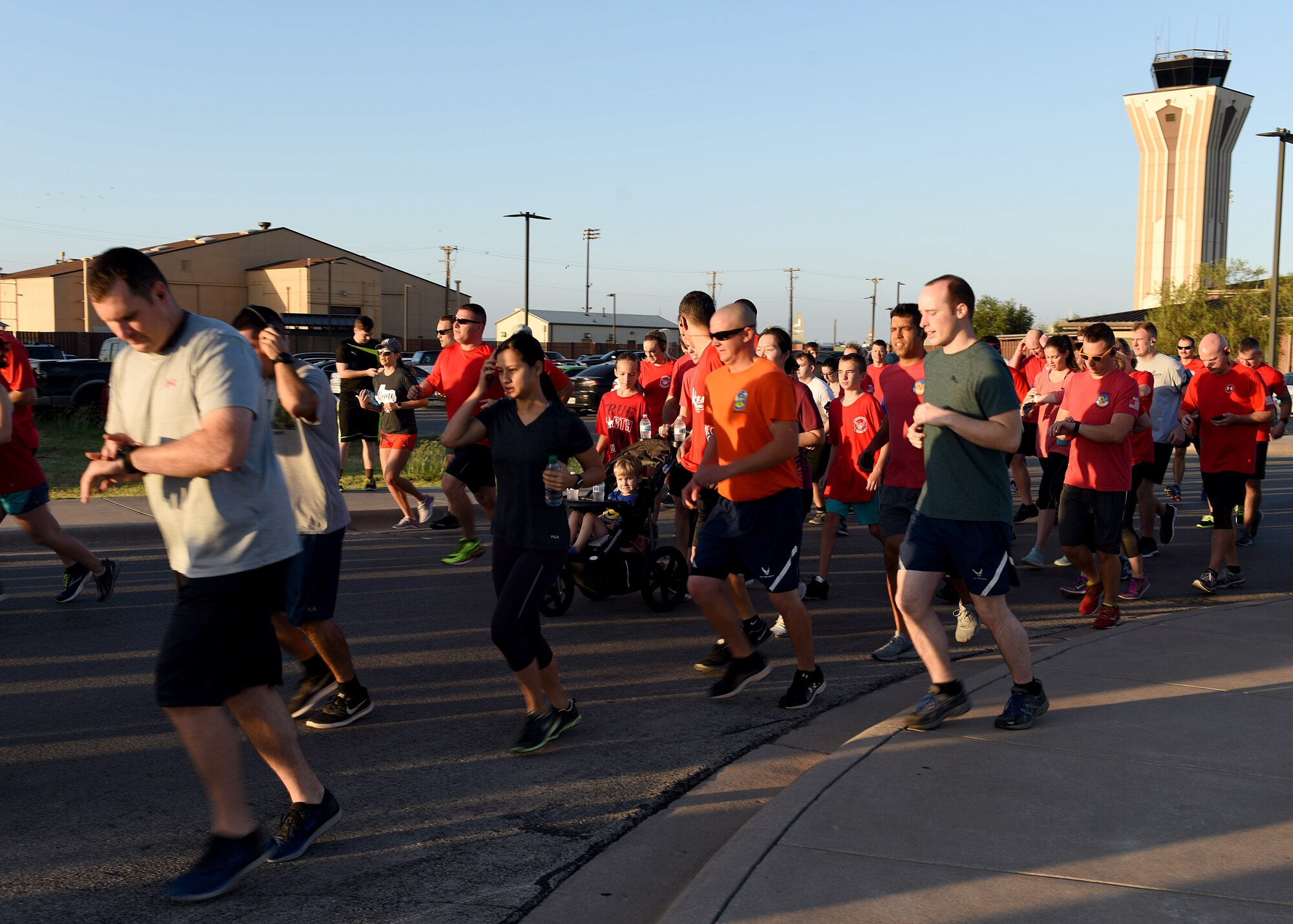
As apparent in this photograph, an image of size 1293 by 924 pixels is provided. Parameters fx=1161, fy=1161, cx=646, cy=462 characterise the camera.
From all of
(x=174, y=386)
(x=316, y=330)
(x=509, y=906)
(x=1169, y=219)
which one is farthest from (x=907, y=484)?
(x=1169, y=219)

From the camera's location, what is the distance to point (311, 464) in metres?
5.36

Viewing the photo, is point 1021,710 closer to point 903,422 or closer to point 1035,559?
point 903,422

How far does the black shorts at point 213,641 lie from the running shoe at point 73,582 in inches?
192

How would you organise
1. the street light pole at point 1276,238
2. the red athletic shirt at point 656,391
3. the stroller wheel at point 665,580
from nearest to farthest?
the stroller wheel at point 665,580
the red athletic shirt at point 656,391
the street light pole at point 1276,238

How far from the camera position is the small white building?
341ft

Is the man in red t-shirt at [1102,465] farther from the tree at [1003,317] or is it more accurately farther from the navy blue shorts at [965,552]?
the tree at [1003,317]

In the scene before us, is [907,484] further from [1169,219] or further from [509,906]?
[1169,219]

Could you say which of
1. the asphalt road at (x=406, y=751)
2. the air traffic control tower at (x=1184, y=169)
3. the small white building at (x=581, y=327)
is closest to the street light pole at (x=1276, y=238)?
the asphalt road at (x=406, y=751)

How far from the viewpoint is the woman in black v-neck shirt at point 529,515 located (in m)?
5.00

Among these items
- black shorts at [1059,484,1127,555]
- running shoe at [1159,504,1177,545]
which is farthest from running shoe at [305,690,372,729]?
running shoe at [1159,504,1177,545]

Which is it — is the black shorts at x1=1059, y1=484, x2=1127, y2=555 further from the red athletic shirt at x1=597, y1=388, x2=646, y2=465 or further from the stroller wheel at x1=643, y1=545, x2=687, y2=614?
the red athletic shirt at x1=597, y1=388, x2=646, y2=465

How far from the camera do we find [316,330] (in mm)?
61688

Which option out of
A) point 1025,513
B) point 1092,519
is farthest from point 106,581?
point 1025,513

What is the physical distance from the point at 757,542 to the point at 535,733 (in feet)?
4.75
